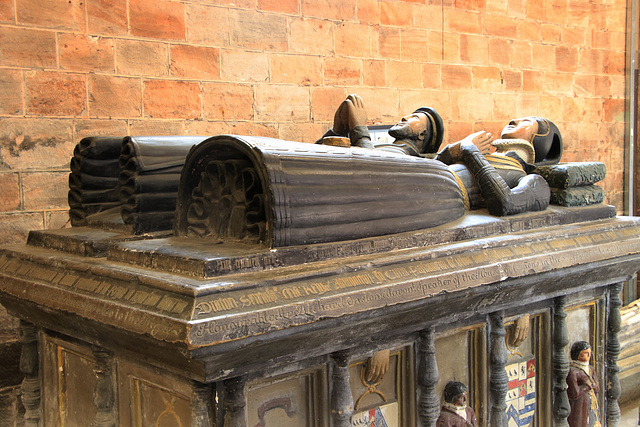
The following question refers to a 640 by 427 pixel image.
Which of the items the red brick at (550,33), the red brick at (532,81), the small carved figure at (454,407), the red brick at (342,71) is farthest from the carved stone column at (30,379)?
the red brick at (550,33)

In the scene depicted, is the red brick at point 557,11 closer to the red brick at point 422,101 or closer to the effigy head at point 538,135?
the red brick at point 422,101

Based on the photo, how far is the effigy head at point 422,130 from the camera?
131 inches

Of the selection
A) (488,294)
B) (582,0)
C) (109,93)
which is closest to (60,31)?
(109,93)

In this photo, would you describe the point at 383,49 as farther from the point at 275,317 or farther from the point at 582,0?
the point at 275,317

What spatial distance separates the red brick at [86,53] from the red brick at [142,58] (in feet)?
0.18

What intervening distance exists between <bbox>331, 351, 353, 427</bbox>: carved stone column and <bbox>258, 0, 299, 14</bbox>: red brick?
283cm

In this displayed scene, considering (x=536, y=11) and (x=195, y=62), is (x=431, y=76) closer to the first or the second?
(x=536, y=11)

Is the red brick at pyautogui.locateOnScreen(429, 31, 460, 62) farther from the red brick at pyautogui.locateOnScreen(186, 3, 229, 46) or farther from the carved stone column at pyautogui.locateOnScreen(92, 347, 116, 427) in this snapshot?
the carved stone column at pyautogui.locateOnScreen(92, 347, 116, 427)

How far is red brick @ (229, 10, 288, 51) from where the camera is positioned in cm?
402

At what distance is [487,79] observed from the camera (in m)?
5.51

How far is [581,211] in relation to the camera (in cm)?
294

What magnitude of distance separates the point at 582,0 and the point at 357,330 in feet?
18.3

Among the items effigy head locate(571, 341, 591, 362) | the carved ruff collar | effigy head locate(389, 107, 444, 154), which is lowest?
effigy head locate(571, 341, 591, 362)

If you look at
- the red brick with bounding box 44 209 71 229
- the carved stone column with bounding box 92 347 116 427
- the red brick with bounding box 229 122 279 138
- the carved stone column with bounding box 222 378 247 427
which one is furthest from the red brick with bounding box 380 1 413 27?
the carved stone column with bounding box 222 378 247 427
